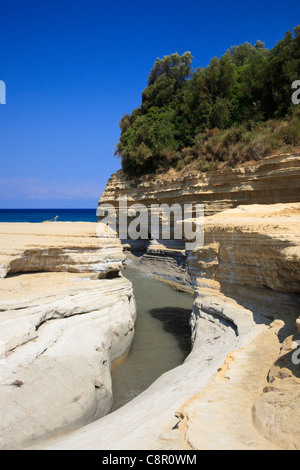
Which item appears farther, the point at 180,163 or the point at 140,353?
the point at 180,163

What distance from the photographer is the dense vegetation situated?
1653 cm

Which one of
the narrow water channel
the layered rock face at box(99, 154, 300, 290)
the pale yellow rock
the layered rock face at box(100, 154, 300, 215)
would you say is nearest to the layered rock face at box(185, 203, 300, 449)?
the layered rock face at box(99, 154, 300, 290)

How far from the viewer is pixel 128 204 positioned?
22328mm

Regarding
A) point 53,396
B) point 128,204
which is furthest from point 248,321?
point 128,204

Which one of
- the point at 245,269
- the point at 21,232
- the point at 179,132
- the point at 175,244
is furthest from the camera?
the point at 179,132

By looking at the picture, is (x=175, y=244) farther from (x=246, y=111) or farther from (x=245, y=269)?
(x=245, y=269)

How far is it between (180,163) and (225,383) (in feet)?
57.5

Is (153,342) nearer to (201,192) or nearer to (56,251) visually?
(56,251)

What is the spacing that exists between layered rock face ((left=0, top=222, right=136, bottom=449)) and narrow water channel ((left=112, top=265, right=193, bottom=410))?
38 centimetres

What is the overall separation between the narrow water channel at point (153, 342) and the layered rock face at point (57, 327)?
14.9 inches

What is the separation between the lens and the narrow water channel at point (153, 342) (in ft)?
22.6

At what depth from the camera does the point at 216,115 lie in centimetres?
2014

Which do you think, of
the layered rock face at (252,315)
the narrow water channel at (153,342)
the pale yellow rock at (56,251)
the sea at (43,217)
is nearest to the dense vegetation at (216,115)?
the narrow water channel at (153,342)

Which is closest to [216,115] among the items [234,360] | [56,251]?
[56,251]
